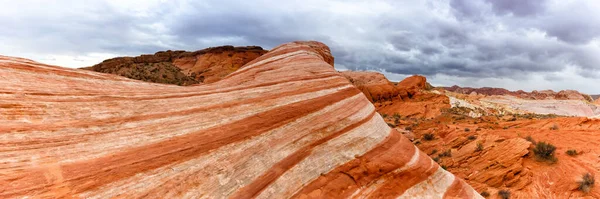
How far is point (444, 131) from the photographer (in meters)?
18.0

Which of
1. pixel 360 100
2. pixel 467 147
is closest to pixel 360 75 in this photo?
pixel 467 147

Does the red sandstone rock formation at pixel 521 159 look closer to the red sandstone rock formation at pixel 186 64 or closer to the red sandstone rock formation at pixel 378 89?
the red sandstone rock formation at pixel 378 89

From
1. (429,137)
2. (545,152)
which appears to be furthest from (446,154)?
(545,152)

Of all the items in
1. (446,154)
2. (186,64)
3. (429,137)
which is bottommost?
(446,154)

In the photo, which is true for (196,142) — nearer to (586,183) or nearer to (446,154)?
(586,183)

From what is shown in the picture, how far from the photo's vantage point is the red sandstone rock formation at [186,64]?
3647 centimetres

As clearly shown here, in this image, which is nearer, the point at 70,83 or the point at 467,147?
the point at 70,83

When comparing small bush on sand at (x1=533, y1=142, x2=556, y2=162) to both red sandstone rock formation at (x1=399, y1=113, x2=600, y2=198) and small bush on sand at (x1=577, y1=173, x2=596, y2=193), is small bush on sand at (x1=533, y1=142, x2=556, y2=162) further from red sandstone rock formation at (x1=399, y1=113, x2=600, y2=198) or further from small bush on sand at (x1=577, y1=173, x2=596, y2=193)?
small bush on sand at (x1=577, y1=173, x2=596, y2=193)

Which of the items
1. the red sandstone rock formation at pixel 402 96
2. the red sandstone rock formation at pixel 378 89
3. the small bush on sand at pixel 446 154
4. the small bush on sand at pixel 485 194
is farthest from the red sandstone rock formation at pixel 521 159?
the red sandstone rock formation at pixel 378 89

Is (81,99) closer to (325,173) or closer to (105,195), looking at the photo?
(105,195)

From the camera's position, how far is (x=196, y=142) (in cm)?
430

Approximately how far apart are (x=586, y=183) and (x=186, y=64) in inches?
1936

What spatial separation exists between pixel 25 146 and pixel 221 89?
3.24 m

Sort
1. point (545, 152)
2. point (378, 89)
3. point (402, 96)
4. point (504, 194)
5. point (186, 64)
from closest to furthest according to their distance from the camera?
1. point (504, 194)
2. point (545, 152)
3. point (402, 96)
4. point (378, 89)
5. point (186, 64)
